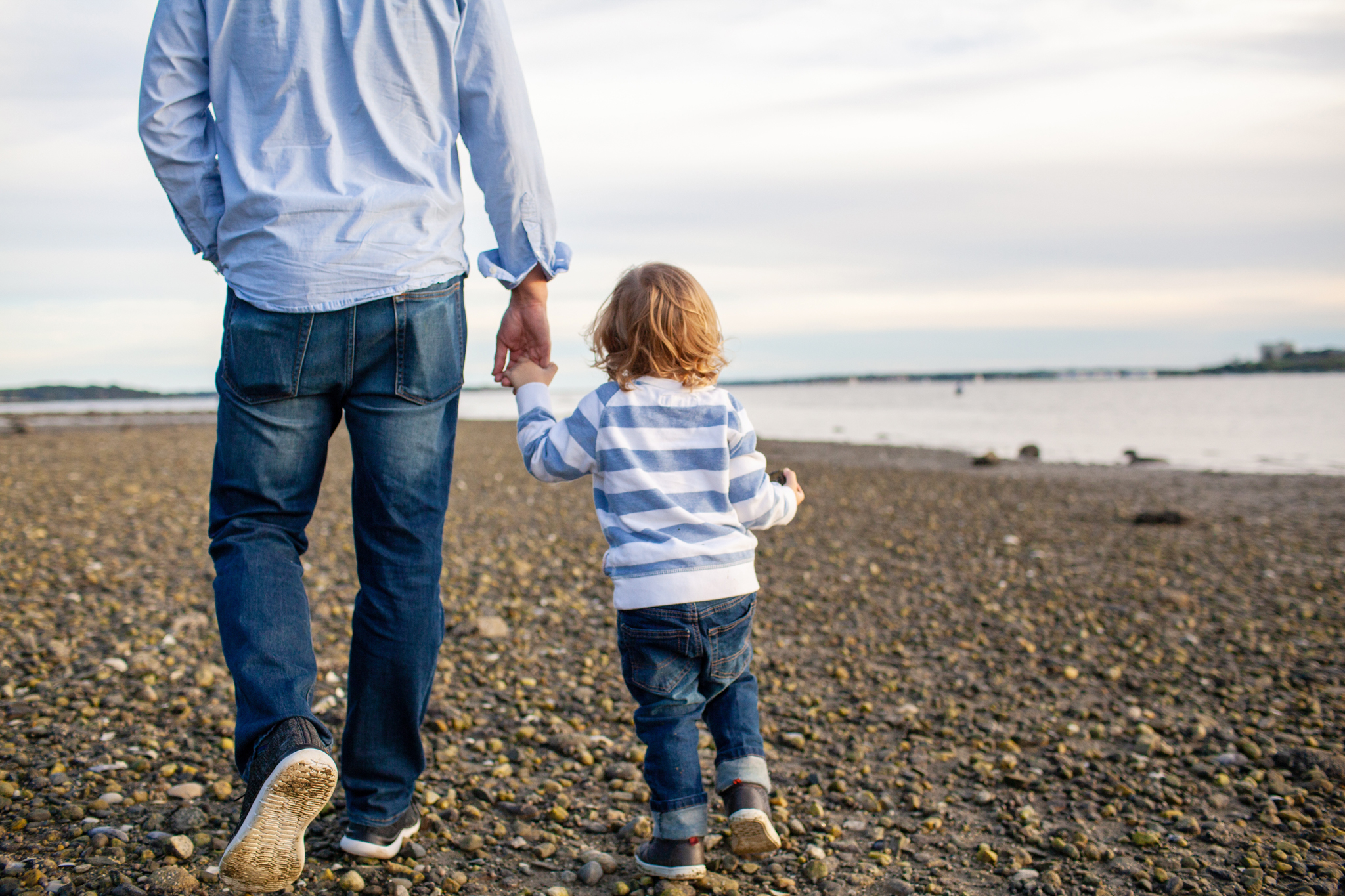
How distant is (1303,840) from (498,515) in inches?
287

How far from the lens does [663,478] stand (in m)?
2.30

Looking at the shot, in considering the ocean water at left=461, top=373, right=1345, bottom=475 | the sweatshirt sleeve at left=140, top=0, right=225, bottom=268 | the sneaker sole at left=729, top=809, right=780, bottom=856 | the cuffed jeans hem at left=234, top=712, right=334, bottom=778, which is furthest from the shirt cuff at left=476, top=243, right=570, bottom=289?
the ocean water at left=461, top=373, right=1345, bottom=475

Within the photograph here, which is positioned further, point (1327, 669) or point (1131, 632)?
point (1131, 632)

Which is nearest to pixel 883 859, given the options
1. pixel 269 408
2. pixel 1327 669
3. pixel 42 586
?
pixel 269 408

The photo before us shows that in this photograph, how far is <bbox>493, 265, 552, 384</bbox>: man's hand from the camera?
239cm

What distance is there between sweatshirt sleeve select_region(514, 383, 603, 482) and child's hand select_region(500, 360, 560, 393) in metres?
0.10

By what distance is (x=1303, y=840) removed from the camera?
9.24 feet

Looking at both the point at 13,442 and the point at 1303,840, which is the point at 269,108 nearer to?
the point at 1303,840

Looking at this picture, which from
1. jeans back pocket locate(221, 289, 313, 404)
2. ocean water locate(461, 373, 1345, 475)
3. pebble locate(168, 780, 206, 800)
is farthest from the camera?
ocean water locate(461, 373, 1345, 475)

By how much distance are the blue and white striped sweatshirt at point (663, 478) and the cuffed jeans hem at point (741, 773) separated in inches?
19.4

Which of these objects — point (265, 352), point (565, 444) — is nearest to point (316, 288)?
point (265, 352)

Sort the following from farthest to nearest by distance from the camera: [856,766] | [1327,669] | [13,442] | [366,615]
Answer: [13,442] < [1327,669] < [856,766] < [366,615]

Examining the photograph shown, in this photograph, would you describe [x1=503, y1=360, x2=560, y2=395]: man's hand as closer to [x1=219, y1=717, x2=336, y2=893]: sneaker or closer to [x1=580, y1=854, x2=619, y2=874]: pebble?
[x1=219, y1=717, x2=336, y2=893]: sneaker

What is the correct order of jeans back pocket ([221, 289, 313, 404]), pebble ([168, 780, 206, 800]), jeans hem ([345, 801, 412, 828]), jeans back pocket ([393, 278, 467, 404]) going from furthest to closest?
pebble ([168, 780, 206, 800]) → jeans hem ([345, 801, 412, 828]) → jeans back pocket ([393, 278, 467, 404]) → jeans back pocket ([221, 289, 313, 404])
